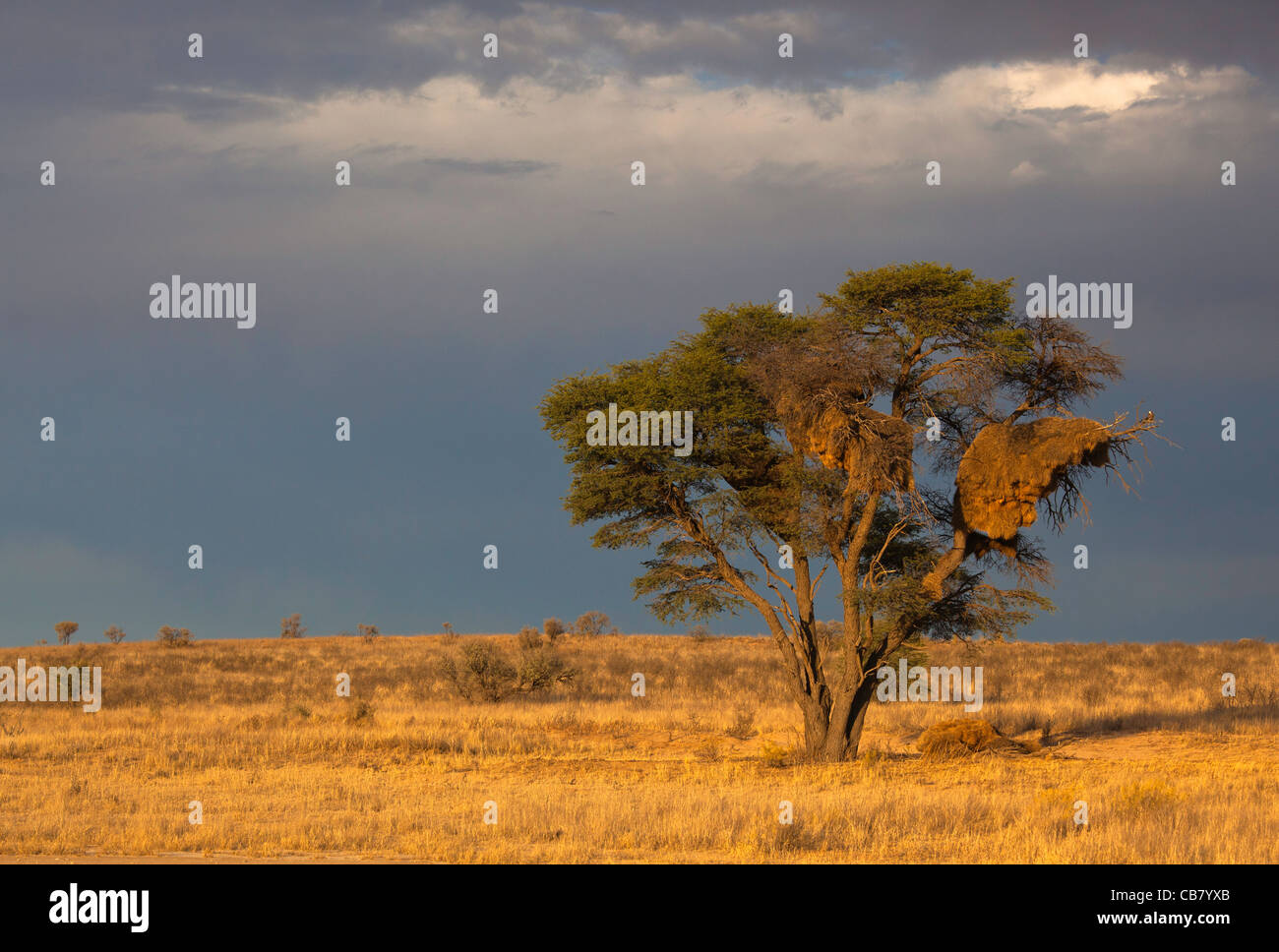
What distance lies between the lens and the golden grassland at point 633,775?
51.3 ft

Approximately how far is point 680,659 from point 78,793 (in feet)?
142

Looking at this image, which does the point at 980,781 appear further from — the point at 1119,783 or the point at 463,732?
the point at 463,732

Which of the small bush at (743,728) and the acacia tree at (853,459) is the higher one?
the acacia tree at (853,459)

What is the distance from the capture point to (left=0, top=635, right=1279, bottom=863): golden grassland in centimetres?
1562

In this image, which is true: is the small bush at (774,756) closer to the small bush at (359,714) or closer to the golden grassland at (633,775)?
the golden grassland at (633,775)

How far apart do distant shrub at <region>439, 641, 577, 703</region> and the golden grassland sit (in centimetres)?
74

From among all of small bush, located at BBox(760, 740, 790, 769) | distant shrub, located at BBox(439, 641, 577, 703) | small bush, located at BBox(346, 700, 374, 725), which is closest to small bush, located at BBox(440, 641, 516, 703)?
distant shrub, located at BBox(439, 641, 577, 703)

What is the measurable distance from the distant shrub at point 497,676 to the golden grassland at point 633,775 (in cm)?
74

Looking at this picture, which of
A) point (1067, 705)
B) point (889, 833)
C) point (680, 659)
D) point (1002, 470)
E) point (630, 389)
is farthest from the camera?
point (680, 659)

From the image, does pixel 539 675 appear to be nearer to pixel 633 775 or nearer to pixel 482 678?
pixel 482 678

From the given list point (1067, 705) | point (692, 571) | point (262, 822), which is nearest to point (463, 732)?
point (692, 571)

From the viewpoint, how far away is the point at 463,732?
31234mm

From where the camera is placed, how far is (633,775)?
2380cm

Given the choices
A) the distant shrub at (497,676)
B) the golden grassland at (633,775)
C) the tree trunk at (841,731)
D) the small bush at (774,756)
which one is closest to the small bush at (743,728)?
the golden grassland at (633,775)
